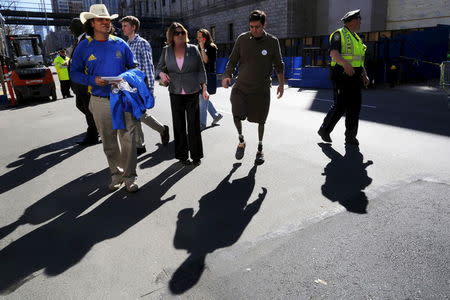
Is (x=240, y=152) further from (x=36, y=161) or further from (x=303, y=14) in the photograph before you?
(x=303, y=14)

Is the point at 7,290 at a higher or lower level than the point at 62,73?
lower

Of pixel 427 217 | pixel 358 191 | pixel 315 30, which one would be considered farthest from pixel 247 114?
pixel 315 30

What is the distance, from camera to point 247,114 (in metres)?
5.23

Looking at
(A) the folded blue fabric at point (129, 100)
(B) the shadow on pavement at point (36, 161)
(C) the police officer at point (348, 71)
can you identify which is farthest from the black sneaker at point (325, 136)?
(B) the shadow on pavement at point (36, 161)

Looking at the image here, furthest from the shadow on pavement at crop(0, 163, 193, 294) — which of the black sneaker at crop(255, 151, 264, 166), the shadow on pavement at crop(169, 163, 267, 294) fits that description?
the black sneaker at crop(255, 151, 264, 166)

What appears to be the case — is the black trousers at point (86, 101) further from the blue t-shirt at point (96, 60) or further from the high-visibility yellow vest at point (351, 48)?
the high-visibility yellow vest at point (351, 48)

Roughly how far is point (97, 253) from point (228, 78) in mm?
3147

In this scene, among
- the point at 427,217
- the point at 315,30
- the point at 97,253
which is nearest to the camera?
the point at 97,253

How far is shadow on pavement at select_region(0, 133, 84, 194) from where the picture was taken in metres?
4.81

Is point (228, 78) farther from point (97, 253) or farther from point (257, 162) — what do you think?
point (97, 253)

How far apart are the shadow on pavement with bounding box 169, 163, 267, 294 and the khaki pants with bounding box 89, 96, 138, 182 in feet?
3.05

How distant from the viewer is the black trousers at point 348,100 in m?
5.55

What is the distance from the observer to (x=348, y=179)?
14.2 ft

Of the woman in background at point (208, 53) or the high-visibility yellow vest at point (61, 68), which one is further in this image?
the high-visibility yellow vest at point (61, 68)
